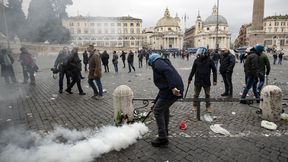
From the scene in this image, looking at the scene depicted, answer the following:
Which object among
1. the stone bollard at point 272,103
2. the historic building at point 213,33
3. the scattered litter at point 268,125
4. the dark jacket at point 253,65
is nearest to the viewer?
the scattered litter at point 268,125

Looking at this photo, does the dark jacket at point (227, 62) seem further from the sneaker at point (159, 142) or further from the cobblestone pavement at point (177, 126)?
the sneaker at point (159, 142)

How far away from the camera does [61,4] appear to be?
587cm

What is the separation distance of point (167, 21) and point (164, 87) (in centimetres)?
12464

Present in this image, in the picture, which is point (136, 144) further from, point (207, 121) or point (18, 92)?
point (18, 92)

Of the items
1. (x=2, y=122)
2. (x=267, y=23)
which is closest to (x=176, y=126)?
(x=2, y=122)

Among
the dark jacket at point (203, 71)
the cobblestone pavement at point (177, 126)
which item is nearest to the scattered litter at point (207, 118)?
the cobblestone pavement at point (177, 126)

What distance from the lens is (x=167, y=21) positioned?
12294 centimetres

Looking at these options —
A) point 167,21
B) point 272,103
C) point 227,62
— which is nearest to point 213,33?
point 167,21

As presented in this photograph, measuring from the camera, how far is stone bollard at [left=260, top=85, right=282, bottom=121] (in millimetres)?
5230

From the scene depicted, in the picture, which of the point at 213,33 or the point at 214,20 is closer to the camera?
the point at 213,33

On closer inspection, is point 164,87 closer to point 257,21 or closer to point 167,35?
point 257,21

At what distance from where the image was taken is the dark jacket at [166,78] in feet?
12.2

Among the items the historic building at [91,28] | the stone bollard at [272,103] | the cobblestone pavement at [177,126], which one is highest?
the historic building at [91,28]

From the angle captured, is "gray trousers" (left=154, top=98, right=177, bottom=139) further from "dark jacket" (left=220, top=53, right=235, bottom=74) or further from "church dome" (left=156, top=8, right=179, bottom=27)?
"church dome" (left=156, top=8, right=179, bottom=27)
